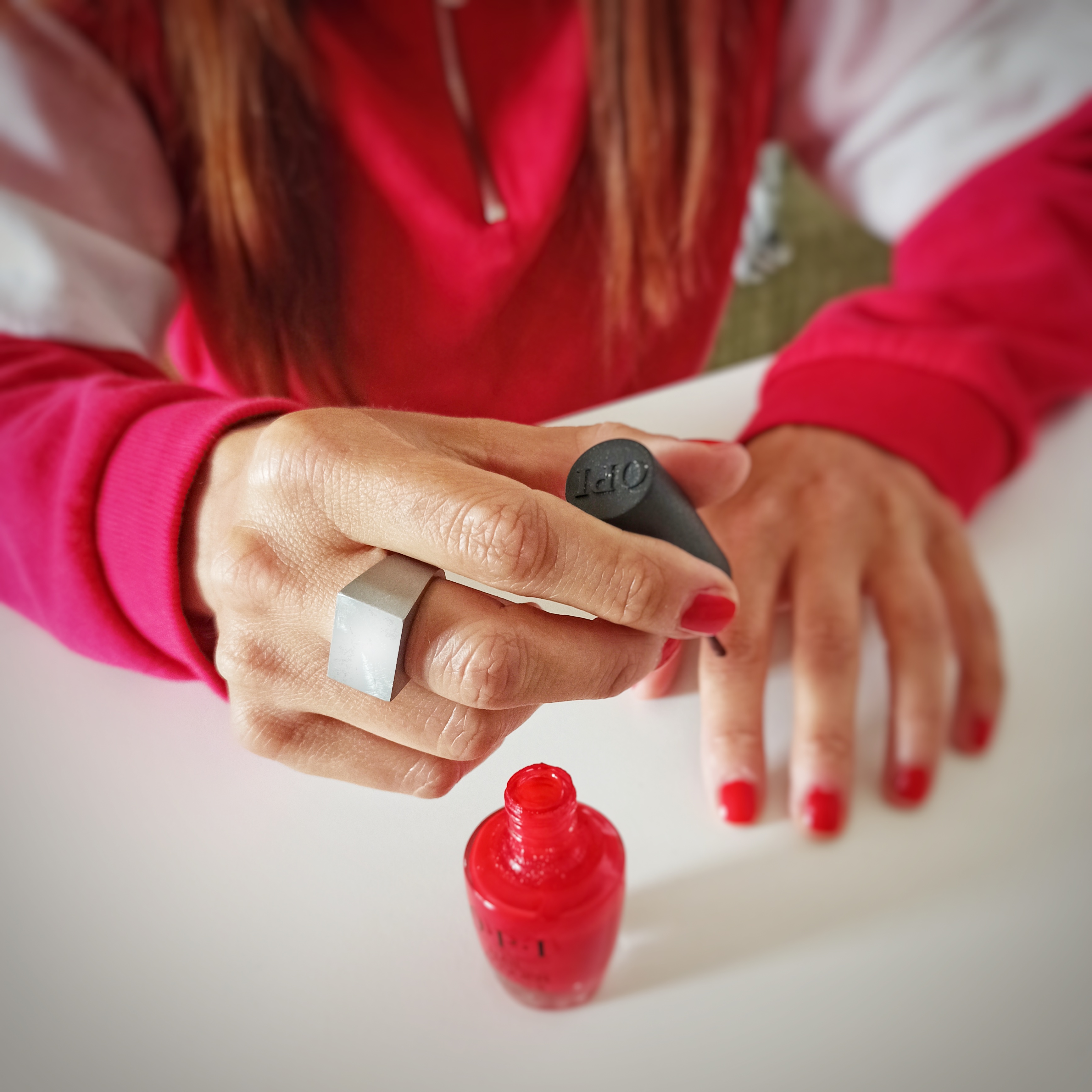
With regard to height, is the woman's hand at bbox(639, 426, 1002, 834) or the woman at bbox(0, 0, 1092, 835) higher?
the woman at bbox(0, 0, 1092, 835)

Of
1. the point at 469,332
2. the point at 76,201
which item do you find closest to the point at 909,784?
the point at 469,332

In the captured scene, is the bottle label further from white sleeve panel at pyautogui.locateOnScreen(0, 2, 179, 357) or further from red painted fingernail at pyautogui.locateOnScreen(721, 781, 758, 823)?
white sleeve panel at pyautogui.locateOnScreen(0, 2, 179, 357)

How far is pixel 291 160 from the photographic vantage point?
0.25 m

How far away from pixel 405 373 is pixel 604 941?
21cm

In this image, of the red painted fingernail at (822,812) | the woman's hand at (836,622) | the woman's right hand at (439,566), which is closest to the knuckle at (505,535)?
the woman's right hand at (439,566)

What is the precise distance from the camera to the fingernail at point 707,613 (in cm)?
23

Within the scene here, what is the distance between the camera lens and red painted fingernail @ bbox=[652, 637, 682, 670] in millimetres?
258

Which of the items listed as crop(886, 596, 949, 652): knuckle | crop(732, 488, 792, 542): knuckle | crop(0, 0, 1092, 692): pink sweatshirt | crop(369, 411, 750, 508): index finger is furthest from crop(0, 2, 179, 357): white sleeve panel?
crop(886, 596, 949, 652): knuckle

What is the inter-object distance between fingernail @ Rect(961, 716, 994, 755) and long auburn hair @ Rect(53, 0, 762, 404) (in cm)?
23

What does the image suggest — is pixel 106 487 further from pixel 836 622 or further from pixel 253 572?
pixel 836 622

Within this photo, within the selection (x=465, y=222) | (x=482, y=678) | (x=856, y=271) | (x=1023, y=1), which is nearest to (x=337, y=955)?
(x=482, y=678)

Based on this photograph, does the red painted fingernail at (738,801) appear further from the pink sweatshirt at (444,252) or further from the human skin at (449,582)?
the pink sweatshirt at (444,252)

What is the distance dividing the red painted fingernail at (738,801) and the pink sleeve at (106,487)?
193 millimetres

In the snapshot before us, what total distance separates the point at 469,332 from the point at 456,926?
203 mm
